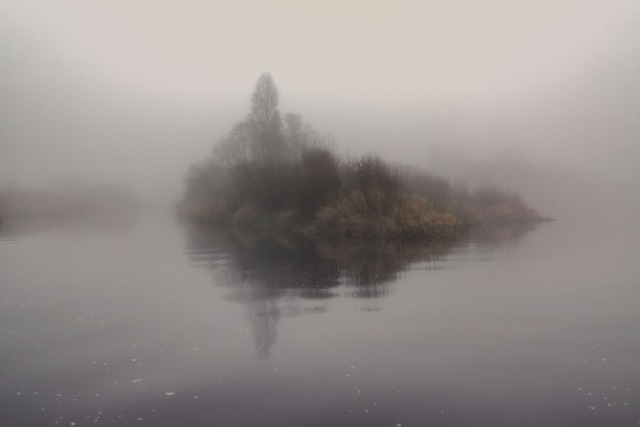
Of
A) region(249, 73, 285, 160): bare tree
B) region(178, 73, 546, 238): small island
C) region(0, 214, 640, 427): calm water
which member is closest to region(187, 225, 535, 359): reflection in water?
region(0, 214, 640, 427): calm water

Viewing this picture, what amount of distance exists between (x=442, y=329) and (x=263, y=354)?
3.29 metres

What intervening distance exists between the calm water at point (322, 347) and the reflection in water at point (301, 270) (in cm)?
10

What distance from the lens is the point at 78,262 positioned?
18.5 meters

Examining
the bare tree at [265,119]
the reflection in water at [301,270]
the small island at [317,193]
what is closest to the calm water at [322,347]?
the reflection in water at [301,270]

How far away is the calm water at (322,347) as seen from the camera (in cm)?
546

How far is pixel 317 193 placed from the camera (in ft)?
105

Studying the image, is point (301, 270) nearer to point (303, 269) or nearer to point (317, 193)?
point (303, 269)

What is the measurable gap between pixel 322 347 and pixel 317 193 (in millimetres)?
24622

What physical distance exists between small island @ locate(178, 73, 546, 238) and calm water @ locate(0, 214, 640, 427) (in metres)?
13.1

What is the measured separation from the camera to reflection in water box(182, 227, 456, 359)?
10.2 meters

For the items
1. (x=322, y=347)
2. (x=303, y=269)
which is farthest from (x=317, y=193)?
(x=322, y=347)

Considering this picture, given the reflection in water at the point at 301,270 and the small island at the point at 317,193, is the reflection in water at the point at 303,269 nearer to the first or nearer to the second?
the reflection in water at the point at 301,270

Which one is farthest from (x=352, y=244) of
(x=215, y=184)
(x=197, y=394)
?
(x=215, y=184)

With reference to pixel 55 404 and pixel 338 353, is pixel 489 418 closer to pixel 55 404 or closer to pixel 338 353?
pixel 338 353
